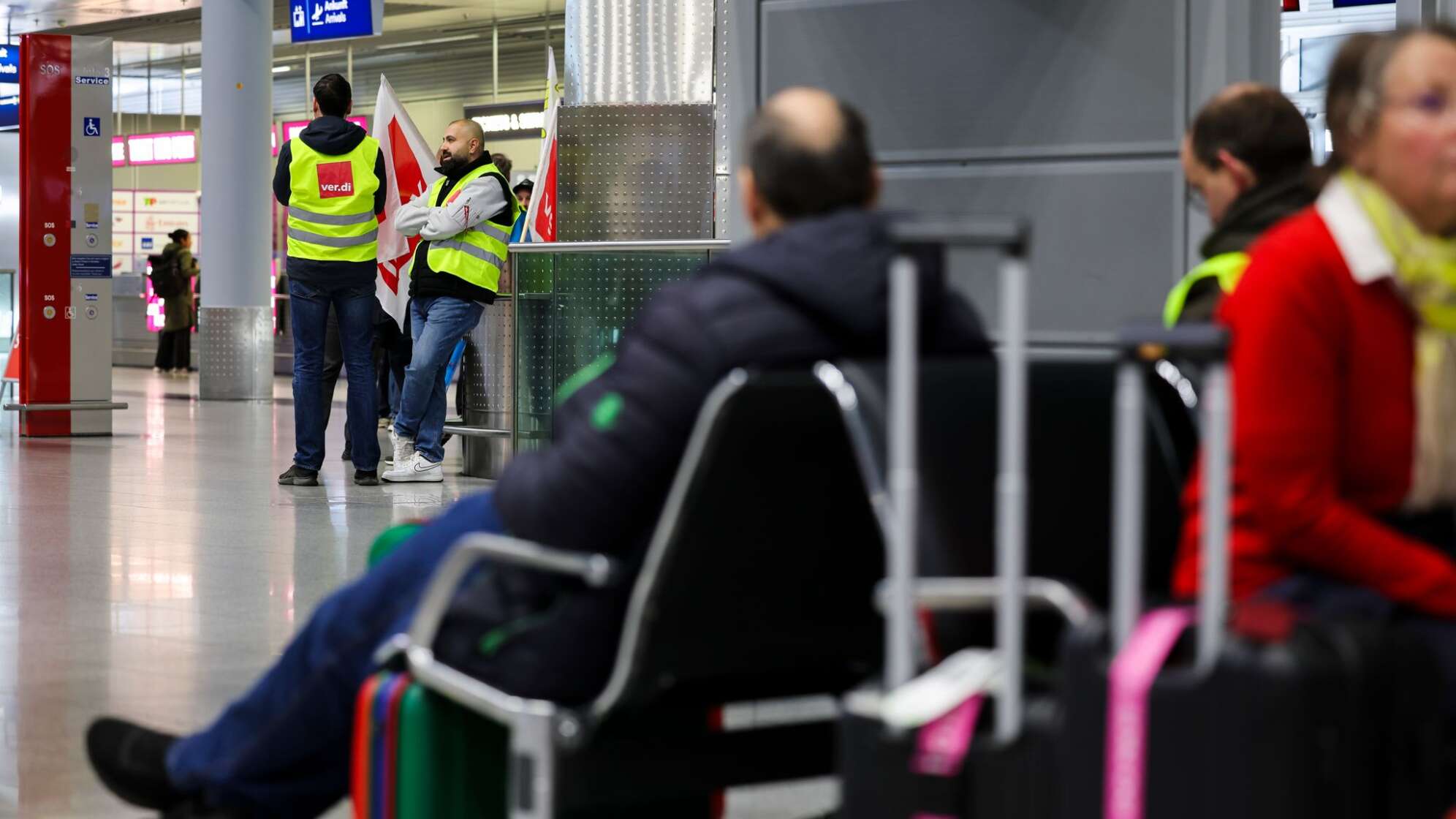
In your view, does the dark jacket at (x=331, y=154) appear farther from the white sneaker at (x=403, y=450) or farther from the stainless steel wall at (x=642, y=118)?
the stainless steel wall at (x=642, y=118)

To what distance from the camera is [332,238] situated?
8.47m

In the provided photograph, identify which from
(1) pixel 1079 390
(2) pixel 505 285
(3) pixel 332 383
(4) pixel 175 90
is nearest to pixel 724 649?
(1) pixel 1079 390

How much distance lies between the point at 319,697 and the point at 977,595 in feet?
3.69

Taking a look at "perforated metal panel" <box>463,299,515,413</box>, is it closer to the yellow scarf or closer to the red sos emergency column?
the red sos emergency column

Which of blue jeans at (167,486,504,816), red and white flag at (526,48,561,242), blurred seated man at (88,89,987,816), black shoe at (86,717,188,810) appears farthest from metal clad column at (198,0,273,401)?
blurred seated man at (88,89,987,816)

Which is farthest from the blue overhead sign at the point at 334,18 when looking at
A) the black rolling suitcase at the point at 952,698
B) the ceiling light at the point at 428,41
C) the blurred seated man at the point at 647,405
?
the black rolling suitcase at the point at 952,698

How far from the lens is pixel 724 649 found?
2295 mm

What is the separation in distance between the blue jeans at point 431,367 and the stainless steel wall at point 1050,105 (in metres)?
A: 3.74

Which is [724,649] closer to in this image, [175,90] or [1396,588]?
[1396,588]

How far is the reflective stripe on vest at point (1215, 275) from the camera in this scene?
281cm

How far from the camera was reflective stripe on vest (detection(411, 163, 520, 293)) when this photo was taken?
8.61 meters

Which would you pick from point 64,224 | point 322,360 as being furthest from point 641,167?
point 64,224

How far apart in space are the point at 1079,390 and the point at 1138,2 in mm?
2547

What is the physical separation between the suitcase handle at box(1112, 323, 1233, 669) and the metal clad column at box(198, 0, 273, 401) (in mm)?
13951
